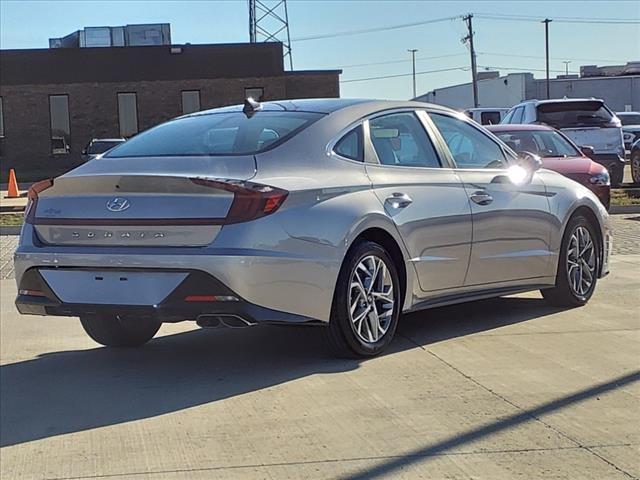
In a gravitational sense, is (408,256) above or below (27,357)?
above

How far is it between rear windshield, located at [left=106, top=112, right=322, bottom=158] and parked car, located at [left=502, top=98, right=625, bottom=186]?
474 inches

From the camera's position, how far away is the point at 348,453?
403 cm

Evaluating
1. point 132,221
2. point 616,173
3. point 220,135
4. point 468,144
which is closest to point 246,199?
point 132,221

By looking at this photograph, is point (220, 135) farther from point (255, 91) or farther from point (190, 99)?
point (190, 99)

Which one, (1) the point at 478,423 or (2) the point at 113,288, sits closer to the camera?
(1) the point at 478,423

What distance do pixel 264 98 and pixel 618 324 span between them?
33194mm

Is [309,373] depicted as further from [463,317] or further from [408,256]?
[463,317]

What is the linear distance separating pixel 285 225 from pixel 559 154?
326 inches

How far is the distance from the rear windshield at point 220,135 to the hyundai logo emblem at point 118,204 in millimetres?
458

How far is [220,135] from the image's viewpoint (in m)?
5.54

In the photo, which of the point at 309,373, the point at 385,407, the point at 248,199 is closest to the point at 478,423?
the point at 385,407

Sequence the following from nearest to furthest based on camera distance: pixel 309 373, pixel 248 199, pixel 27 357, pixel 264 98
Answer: pixel 248 199 < pixel 309 373 < pixel 27 357 < pixel 264 98

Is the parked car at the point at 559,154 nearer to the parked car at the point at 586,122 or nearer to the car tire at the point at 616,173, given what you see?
the parked car at the point at 586,122

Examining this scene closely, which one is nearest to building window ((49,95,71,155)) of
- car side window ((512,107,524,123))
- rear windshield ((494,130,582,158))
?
car side window ((512,107,524,123))
